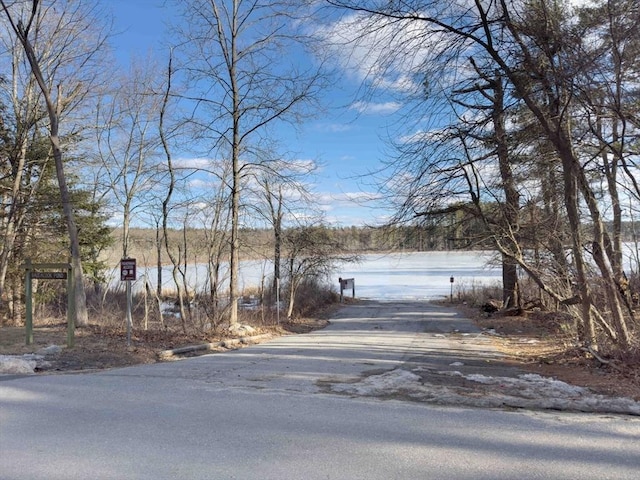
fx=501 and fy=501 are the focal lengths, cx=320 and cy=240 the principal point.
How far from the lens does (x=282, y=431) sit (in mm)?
4918

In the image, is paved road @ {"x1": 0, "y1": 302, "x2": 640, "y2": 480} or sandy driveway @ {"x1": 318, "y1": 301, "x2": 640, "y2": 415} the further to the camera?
sandy driveway @ {"x1": 318, "y1": 301, "x2": 640, "y2": 415}

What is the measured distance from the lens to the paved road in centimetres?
396

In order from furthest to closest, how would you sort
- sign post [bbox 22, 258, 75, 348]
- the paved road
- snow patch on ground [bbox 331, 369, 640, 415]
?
1. sign post [bbox 22, 258, 75, 348]
2. snow patch on ground [bbox 331, 369, 640, 415]
3. the paved road

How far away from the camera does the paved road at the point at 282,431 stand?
13.0 feet

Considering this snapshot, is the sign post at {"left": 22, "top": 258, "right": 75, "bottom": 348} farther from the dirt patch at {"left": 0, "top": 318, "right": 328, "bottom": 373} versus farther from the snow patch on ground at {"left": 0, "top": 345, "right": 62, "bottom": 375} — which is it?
the snow patch on ground at {"left": 0, "top": 345, "right": 62, "bottom": 375}

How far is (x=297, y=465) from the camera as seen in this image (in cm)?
403

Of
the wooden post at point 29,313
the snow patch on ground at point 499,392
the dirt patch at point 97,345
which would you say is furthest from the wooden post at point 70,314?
the snow patch on ground at point 499,392

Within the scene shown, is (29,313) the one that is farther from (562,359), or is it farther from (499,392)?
(562,359)

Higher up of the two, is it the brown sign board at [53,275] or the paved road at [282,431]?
the brown sign board at [53,275]

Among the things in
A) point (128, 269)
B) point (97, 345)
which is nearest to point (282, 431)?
point (128, 269)

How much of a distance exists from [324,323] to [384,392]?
47.6 feet

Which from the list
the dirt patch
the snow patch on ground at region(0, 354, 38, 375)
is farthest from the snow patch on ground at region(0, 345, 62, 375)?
the dirt patch

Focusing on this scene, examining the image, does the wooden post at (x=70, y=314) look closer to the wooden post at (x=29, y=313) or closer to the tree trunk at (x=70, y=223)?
the wooden post at (x=29, y=313)

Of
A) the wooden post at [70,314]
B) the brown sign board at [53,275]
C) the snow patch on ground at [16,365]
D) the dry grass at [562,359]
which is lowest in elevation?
the dry grass at [562,359]
